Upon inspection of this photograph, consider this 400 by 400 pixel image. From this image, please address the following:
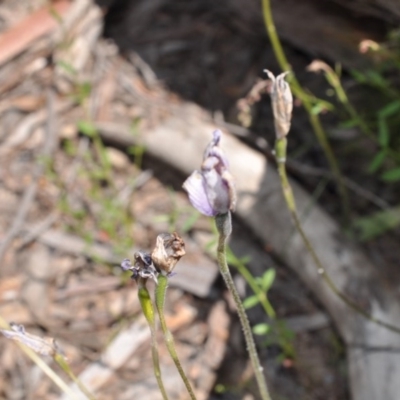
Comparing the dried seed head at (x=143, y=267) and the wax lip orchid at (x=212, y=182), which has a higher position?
the wax lip orchid at (x=212, y=182)

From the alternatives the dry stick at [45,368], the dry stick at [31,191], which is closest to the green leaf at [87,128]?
the dry stick at [31,191]

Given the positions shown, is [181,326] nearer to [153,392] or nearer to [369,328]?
[153,392]

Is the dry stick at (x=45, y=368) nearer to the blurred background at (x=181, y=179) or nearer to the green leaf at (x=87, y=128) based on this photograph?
the blurred background at (x=181, y=179)

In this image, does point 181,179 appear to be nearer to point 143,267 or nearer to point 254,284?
point 254,284

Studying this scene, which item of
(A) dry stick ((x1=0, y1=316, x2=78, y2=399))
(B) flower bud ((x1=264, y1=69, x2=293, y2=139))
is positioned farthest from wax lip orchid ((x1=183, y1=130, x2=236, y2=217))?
(A) dry stick ((x1=0, y1=316, x2=78, y2=399))

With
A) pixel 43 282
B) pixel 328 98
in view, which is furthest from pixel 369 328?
pixel 43 282

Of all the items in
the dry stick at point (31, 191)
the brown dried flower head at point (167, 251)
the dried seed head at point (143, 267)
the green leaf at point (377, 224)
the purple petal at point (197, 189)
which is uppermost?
the purple petal at point (197, 189)
